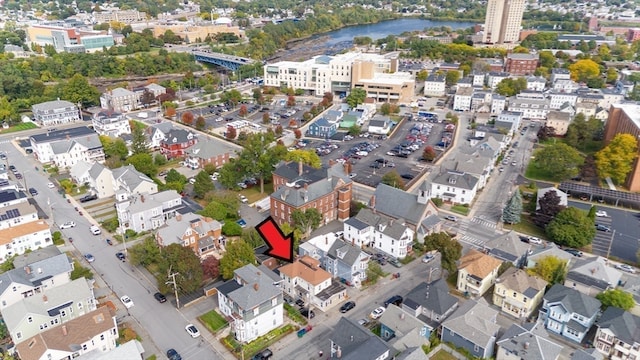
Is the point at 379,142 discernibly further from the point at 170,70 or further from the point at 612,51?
the point at 612,51

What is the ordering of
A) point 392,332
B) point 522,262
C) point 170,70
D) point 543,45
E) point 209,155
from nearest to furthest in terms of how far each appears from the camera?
point 392,332 < point 522,262 < point 209,155 < point 170,70 < point 543,45

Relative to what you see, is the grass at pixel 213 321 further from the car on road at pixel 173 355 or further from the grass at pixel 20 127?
the grass at pixel 20 127

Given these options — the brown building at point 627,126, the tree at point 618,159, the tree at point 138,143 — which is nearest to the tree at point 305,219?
the tree at point 138,143

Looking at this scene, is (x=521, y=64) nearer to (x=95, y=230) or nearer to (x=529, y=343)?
(x=529, y=343)

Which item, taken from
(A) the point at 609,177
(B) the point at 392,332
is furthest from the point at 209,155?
(A) the point at 609,177

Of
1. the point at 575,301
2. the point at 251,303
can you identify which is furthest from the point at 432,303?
the point at 251,303

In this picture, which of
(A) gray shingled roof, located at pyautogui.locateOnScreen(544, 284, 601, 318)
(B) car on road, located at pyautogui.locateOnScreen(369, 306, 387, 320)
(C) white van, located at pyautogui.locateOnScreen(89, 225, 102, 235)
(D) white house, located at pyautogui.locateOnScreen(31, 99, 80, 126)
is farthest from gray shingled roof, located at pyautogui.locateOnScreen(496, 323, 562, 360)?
(D) white house, located at pyautogui.locateOnScreen(31, 99, 80, 126)
